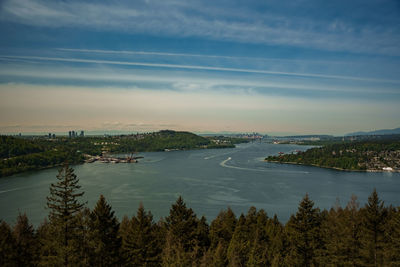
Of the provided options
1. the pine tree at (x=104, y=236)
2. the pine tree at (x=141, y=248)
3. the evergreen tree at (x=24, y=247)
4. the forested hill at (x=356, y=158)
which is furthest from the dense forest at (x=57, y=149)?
the forested hill at (x=356, y=158)

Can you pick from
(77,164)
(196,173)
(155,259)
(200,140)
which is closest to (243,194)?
(196,173)

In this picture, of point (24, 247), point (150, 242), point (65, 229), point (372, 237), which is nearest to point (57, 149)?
point (24, 247)

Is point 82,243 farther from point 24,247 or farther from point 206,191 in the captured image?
point 206,191

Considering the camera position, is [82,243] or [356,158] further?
[356,158]

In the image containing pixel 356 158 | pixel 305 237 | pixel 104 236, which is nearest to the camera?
pixel 104 236

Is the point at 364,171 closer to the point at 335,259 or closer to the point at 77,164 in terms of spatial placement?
the point at 335,259

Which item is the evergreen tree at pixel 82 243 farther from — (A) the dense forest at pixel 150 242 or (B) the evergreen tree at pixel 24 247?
(B) the evergreen tree at pixel 24 247
